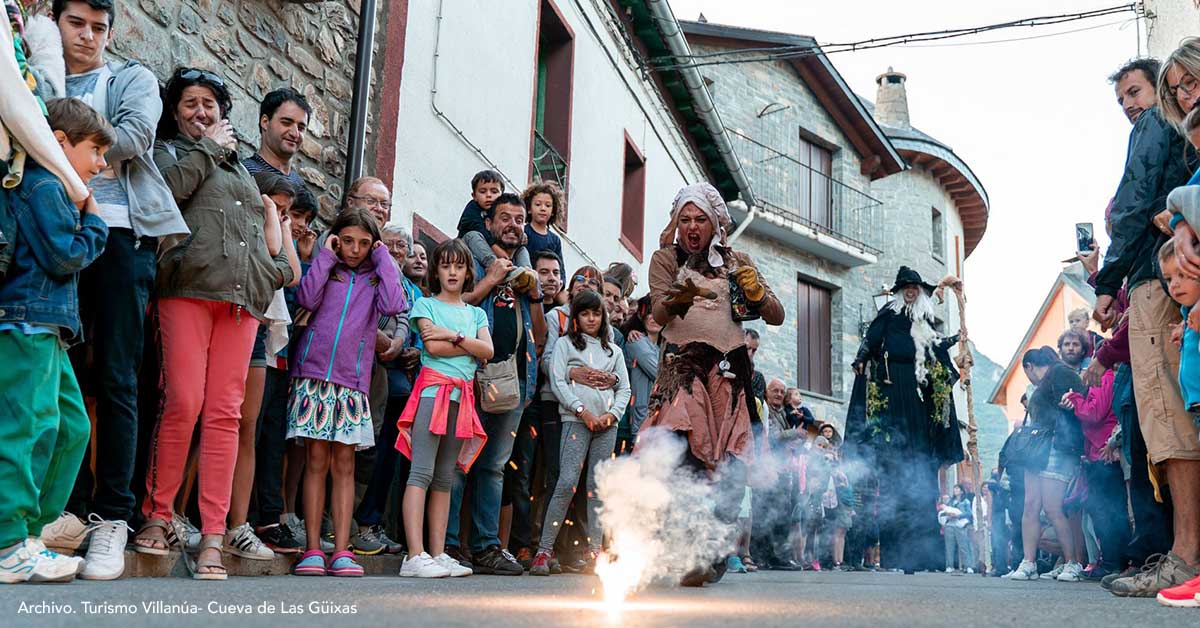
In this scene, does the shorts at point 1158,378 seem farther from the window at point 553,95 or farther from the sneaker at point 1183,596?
the window at point 553,95

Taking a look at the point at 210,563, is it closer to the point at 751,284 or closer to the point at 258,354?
the point at 258,354

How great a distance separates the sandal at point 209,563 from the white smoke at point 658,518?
153 centimetres

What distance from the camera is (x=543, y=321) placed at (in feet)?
24.1

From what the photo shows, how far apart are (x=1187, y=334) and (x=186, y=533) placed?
13.6ft

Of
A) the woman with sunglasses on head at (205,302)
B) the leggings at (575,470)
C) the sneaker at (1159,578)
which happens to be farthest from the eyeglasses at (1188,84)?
the woman with sunglasses on head at (205,302)

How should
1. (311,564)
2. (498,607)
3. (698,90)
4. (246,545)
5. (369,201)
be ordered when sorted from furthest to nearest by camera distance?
1. (698,90)
2. (369,201)
3. (311,564)
4. (246,545)
5. (498,607)

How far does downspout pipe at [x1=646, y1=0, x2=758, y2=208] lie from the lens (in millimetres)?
15781

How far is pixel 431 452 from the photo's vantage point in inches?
230

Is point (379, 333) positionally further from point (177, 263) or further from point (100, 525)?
point (100, 525)

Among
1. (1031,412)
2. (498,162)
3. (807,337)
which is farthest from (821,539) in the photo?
(807,337)

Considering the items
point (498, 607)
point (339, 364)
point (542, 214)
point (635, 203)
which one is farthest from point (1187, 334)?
point (635, 203)

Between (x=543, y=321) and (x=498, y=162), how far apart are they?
412 centimetres

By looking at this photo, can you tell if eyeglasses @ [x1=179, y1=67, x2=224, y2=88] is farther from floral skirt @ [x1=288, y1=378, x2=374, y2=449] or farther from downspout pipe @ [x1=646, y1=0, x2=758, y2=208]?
downspout pipe @ [x1=646, y1=0, x2=758, y2=208]

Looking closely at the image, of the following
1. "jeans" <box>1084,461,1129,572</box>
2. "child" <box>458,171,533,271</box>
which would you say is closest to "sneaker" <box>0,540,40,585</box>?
"child" <box>458,171,533,271</box>
